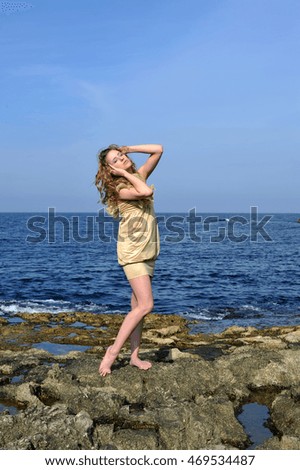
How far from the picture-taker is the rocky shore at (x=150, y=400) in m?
4.50

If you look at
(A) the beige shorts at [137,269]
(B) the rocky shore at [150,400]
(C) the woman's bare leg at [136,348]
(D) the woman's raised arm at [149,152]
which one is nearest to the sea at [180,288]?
(B) the rocky shore at [150,400]

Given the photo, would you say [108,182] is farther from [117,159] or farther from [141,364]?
[141,364]

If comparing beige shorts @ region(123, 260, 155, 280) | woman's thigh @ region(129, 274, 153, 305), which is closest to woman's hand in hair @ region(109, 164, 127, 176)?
beige shorts @ region(123, 260, 155, 280)

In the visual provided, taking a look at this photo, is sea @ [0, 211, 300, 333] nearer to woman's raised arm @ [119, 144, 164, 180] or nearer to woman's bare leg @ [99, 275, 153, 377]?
woman's bare leg @ [99, 275, 153, 377]

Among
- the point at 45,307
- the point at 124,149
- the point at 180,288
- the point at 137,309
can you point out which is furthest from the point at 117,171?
the point at 180,288

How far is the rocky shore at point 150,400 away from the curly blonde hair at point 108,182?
1925mm

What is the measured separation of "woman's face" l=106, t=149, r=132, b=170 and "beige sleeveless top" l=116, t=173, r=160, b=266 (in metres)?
0.18

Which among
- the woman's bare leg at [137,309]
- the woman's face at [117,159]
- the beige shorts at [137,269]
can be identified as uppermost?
the woman's face at [117,159]

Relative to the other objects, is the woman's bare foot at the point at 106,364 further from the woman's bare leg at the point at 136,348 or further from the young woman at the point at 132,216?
the woman's bare leg at the point at 136,348

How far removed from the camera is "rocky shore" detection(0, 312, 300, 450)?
450 centimetres

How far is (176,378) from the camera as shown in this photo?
5.88m

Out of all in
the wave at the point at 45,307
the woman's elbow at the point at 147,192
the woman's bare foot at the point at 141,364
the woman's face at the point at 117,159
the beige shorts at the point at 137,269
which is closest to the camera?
the woman's elbow at the point at 147,192

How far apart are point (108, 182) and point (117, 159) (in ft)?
0.92
